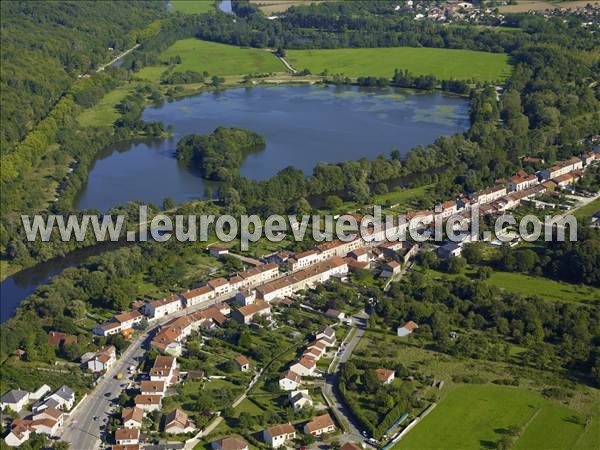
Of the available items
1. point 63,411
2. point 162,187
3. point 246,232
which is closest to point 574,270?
point 246,232

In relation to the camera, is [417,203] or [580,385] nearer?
[580,385]

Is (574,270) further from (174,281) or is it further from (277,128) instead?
(277,128)

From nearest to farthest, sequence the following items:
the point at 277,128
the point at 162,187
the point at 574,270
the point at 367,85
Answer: the point at 574,270 < the point at 162,187 < the point at 277,128 < the point at 367,85

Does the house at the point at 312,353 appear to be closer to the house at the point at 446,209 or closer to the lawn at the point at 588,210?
the house at the point at 446,209

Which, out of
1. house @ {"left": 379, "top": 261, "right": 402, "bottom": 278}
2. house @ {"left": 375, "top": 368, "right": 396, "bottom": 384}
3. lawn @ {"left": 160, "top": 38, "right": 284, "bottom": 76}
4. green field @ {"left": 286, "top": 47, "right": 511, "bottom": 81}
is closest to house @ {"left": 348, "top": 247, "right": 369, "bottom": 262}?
house @ {"left": 379, "top": 261, "right": 402, "bottom": 278}

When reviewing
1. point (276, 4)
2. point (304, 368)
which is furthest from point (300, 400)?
point (276, 4)

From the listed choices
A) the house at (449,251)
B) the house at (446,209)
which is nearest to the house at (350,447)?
the house at (449,251)
